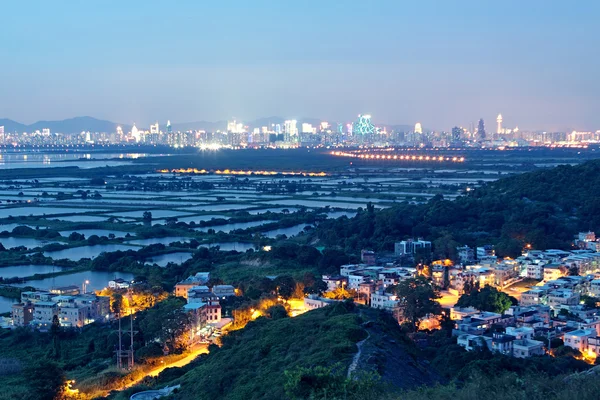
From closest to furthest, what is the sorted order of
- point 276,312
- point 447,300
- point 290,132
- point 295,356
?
point 295,356 < point 276,312 < point 447,300 < point 290,132

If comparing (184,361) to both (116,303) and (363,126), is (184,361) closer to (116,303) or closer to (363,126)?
(116,303)

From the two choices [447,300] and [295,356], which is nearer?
[295,356]

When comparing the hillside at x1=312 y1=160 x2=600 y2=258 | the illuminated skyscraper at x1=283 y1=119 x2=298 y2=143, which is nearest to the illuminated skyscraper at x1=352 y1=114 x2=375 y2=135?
the illuminated skyscraper at x1=283 y1=119 x2=298 y2=143

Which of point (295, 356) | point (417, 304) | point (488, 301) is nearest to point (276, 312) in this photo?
point (417, 304)

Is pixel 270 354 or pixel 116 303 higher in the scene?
pixel 270 354

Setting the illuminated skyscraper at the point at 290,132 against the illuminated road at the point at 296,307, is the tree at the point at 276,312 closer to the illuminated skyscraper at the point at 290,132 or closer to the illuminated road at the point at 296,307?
the illuminated road at the point at 296,307

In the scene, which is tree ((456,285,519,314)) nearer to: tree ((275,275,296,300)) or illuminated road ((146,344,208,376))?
tree ((275,275,296,300))
